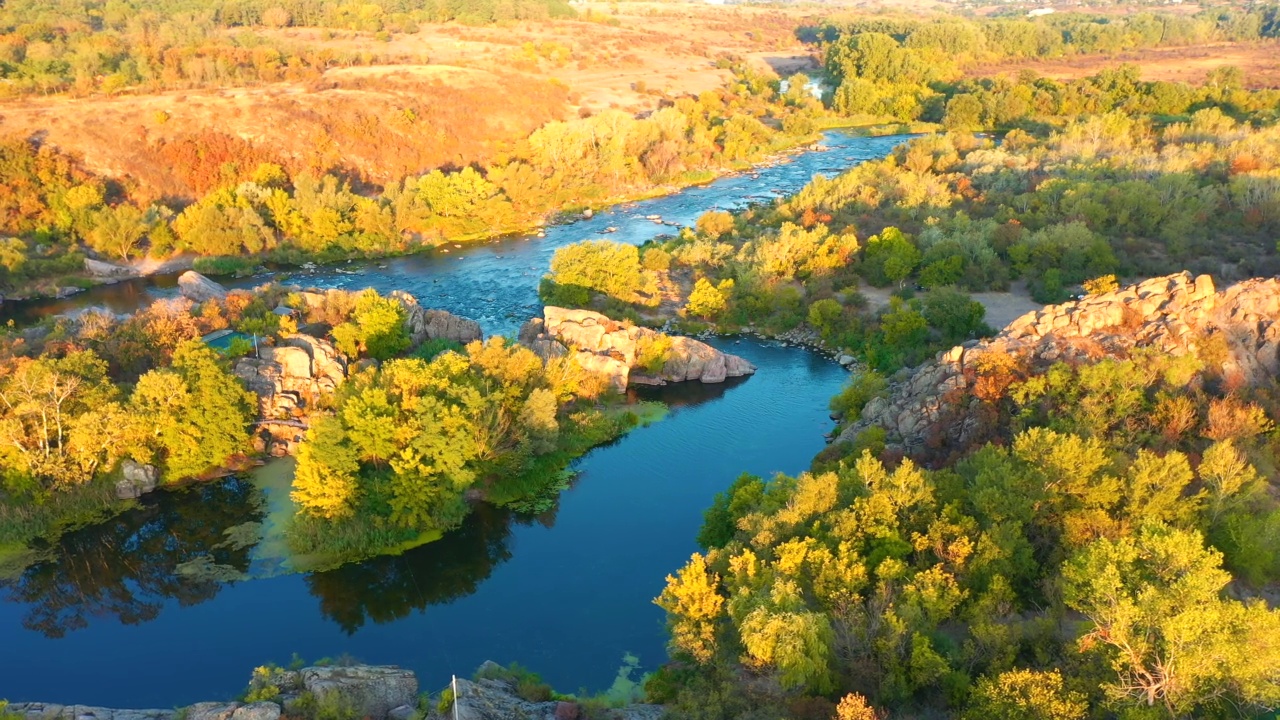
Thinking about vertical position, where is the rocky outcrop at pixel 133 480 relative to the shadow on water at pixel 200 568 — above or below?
above

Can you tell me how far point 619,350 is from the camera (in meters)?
46.8

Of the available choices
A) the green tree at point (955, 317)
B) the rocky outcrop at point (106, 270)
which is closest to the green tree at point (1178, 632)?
the green tree at point (955, 317)

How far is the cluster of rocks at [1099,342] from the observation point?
3400 cm

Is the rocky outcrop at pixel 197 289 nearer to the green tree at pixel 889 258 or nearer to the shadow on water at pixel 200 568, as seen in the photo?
the shadow on water at pixel 200 568

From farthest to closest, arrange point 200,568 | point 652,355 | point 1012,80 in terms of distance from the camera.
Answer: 1. point 1012,80
2. point 652,355
3. point 200,568

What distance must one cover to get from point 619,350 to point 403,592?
1910 cm

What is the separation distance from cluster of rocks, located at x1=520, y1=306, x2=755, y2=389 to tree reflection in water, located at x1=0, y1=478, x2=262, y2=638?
17056 millimetres

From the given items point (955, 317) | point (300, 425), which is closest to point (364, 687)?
point (300, 425)

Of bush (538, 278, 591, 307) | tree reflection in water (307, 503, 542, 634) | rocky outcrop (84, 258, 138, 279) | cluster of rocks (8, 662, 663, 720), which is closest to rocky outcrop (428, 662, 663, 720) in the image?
cluster of rocks (8, 662, 663, 720)

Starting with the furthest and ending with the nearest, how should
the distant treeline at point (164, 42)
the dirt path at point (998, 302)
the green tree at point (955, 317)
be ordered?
the distant treeline at point (164, 42) → the dirt path at point (998, 302) → the green tree at point (955, 317)

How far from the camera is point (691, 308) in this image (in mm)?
56406

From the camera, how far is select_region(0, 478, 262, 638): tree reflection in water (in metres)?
30.8

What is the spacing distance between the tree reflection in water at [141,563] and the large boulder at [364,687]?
373 inches

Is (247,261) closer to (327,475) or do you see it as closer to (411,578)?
(327,475)
